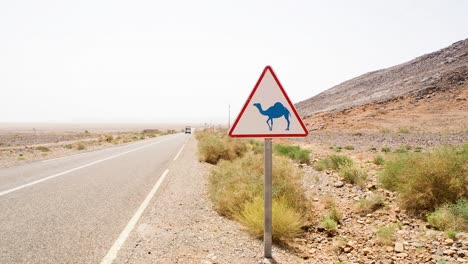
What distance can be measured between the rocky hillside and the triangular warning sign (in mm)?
34250

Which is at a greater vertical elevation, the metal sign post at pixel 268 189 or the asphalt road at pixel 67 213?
the metal sign post at pixel 268 189

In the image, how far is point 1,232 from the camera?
5148 millimetres

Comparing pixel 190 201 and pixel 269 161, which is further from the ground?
pixel 269 161

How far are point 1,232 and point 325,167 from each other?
10465mm

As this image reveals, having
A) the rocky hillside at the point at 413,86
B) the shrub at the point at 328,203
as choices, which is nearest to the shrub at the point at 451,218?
the shrub at the point at 328,203

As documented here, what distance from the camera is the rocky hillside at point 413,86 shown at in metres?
40.2

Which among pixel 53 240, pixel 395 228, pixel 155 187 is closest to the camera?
pixel 53 240

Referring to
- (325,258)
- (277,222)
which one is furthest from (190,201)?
(325,258)

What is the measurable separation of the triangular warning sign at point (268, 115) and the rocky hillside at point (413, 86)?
34.2 meters

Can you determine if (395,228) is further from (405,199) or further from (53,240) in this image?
(53,240)

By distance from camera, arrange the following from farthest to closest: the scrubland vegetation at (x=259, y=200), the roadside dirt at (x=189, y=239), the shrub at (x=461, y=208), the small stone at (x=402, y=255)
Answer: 1. the shrub at (x=461, y=208)
2. the scrubland vegetation at (x=259, y=200)
3. the small stone at (x=402, y=255)
4. the roadside dirt at (x=189, y=239)

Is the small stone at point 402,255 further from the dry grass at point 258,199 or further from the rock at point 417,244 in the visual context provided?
the dry grass at point 258,199

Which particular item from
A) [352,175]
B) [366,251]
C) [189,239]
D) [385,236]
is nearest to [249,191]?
[189,239]

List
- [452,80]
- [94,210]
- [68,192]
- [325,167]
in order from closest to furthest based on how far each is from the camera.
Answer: [94,210], [68,192], [325,167], [452,80]
